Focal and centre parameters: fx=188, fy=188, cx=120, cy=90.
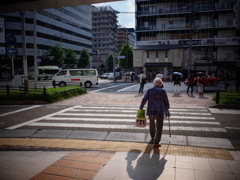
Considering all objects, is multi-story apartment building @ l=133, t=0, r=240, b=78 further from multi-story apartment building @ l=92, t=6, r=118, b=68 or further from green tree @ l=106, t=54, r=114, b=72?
multi-story apartment building @ l=92, t=6, r=118, b=68

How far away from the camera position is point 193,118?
8.19 meters

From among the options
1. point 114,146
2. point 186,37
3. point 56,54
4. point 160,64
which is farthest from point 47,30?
point 114,146

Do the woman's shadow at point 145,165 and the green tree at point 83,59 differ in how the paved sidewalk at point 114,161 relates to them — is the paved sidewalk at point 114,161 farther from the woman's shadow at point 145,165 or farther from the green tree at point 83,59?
the green tree at point 83,59

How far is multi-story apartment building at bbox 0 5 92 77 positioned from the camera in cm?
4578

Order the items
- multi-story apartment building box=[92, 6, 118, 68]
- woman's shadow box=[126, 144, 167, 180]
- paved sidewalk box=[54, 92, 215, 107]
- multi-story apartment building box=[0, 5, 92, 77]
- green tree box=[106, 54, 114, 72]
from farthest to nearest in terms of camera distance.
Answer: multi-story apartment building box=[92, 6, 118, 68] → green tree box=[106, 54, 114, 72] → multi-story apartment building box=[0, 5, 92, 77] → paved sidewalk box=[54, 92, 215, 107] → woman's shadow box=[126, 144, 167, 180]

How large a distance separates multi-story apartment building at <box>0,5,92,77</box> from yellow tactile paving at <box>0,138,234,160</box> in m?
35.4

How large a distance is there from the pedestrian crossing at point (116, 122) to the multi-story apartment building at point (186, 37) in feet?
103

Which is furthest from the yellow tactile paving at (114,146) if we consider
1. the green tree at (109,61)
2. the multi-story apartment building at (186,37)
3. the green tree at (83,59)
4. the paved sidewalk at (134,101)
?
the green tree at (109,61)

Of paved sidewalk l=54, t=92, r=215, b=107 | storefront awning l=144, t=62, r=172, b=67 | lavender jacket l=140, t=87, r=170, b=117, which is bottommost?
paved sidewalk l=54, t=92, r=215, b=107

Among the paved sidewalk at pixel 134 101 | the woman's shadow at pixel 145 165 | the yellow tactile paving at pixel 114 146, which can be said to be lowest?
the yellow tactile paving at pixel 114 146

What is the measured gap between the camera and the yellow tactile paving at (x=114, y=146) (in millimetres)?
4582

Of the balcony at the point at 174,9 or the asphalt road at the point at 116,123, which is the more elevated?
the balcony at the point at 174,9

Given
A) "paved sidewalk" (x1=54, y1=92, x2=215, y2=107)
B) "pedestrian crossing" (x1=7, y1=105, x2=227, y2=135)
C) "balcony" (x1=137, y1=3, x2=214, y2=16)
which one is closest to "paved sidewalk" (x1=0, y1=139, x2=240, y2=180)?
"pedestrian crossing" (x1=7, y1=105, x2=227, y2=135)

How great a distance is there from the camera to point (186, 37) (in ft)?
135
